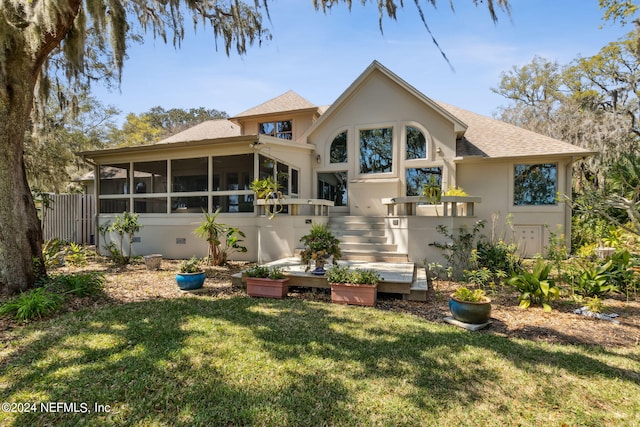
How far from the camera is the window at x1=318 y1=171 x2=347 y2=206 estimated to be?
38.5ft

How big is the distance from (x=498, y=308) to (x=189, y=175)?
9.60 metres

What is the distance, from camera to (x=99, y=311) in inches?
186

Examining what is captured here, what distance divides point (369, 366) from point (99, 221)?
38.1 ft

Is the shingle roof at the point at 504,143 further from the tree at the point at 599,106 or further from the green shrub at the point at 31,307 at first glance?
the green shrub at the point at 31,307

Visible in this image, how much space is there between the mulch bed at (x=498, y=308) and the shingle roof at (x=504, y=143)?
5.65 meters

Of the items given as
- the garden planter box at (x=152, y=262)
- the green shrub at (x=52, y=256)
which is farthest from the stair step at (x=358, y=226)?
the green shrub at (x=52, y=256)

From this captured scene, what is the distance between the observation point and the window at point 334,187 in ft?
38.5

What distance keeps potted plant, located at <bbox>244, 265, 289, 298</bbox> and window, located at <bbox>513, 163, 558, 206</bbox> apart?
28.6ft

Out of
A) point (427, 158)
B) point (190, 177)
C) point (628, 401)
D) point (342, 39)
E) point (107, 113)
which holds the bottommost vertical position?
point (628, 401)

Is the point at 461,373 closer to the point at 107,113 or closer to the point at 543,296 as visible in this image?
the point at 543,296

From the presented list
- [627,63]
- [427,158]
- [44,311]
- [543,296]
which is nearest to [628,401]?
[543,296]

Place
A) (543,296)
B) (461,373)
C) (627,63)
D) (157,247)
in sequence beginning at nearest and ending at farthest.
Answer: (461,373), (543,296), (157,247), (627,63)

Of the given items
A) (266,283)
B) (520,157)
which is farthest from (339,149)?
(266,283)

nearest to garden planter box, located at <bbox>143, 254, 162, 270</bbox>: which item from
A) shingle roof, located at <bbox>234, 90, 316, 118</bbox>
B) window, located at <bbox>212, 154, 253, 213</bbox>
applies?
window, located at <bbox>212, 154, 253, 213</bbox>
